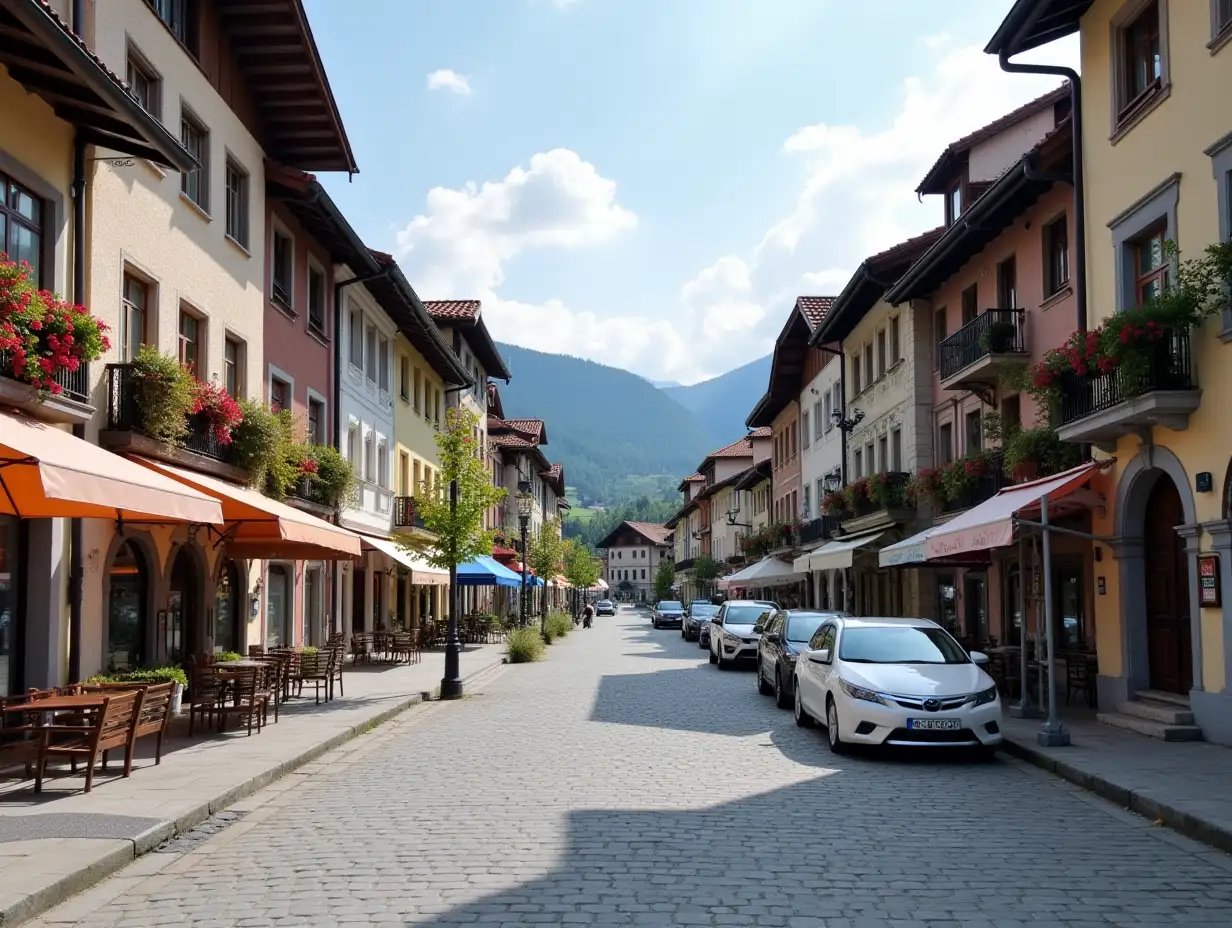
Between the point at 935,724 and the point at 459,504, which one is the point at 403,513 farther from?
the point at 935,724

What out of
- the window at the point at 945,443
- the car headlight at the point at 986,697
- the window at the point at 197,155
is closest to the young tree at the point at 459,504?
the window at the point at 197,155

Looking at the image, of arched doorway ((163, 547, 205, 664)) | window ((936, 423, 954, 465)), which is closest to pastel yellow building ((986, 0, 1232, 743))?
window ((936, 423, 954, 465))

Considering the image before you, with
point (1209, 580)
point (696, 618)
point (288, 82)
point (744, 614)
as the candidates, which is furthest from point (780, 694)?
point (696, 618)

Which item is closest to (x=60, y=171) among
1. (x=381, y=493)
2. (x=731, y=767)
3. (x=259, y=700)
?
(x=259, y=700)

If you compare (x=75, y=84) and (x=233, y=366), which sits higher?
(x=75, y=84)

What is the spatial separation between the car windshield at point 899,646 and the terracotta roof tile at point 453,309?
104 ft

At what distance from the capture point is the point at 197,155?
19.1 m

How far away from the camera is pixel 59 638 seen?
13.6 metres

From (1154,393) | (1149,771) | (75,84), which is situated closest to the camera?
(1149,771)

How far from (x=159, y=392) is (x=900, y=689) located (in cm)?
978

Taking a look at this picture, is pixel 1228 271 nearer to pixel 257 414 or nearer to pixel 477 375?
pixel 257 414

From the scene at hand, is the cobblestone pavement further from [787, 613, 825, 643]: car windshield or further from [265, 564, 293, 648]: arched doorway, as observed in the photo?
[265, 564, 293, 648]: arched doorway

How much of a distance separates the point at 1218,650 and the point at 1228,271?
166 inches

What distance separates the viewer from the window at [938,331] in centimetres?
2756
